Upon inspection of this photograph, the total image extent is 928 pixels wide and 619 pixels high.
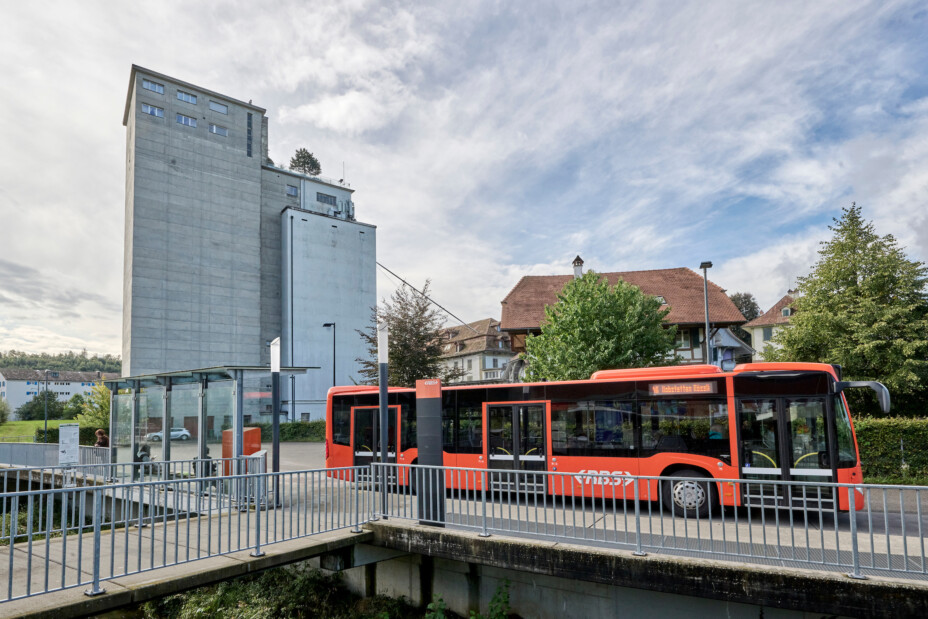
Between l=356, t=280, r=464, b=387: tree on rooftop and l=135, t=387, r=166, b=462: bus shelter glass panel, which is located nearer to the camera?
l=135, t=387, r=166, b=462: bus shelter glass panel

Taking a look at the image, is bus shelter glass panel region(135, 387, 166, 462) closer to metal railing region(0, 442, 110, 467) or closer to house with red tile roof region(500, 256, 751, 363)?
metal railing region(0, 442, 110, 467)

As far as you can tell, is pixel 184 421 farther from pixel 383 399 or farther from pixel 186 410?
pixel 383 399

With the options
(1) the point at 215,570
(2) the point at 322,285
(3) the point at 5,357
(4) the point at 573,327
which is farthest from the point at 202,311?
(3) the point at 5,357

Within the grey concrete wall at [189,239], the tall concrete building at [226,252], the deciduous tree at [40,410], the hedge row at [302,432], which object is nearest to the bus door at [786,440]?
the hedge row at [302,432]

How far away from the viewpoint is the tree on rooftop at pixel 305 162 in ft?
258

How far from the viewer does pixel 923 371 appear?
20.7m

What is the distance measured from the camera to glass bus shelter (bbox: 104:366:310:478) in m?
13.4

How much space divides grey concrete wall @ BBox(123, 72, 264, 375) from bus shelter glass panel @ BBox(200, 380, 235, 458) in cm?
3775

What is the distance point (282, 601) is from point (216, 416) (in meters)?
5.24

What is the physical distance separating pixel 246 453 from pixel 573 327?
16.1 m

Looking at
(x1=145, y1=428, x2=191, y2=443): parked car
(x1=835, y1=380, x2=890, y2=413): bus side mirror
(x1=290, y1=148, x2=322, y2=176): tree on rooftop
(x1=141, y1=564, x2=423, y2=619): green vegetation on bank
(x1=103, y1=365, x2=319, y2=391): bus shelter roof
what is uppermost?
(x1=290, y1=148, x2=322, y2=176): tree on rooftop

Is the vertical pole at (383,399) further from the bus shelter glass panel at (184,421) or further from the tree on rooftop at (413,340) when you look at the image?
the tree on rooftop at (413,340)

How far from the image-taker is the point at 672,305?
138 ft

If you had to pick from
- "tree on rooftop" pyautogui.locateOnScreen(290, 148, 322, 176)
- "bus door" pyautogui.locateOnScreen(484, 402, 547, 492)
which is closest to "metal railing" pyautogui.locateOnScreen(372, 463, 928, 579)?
"bus door" pyautogui.locateOnScreen(484, 402, 547, 492)
